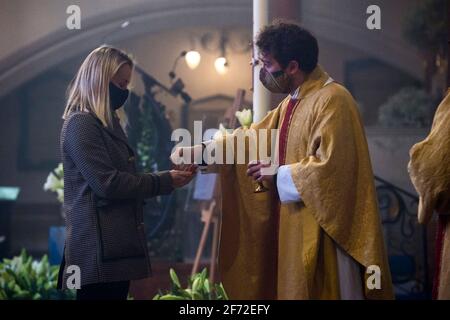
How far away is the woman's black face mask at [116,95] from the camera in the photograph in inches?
117

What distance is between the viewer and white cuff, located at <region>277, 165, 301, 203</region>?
2.78 m

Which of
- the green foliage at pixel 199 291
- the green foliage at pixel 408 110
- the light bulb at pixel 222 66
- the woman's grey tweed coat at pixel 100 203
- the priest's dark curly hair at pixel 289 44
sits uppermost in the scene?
the light bulb at pixel 222 66

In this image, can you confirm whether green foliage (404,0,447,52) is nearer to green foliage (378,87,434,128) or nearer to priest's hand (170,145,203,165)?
green foliage (378,87,434,128)

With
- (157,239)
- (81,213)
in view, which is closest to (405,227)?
(157,239)

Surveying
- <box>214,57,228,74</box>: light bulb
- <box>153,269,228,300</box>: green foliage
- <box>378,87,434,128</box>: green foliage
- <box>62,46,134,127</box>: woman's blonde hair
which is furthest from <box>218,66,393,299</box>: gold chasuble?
<box>214,57,228,74</box>: light bulb

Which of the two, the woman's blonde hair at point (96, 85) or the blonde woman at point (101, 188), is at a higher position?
the woman's blonde hair at point (96, 85)

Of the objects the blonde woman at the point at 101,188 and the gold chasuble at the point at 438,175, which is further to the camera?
the blonde woman at the point at 101,188

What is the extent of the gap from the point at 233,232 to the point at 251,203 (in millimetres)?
126

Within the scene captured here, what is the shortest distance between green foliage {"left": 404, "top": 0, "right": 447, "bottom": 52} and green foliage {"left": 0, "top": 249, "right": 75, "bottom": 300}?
2.56 meters

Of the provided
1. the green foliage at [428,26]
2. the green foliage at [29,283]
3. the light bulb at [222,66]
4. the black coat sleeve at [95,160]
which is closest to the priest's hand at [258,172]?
the black coat sleeve at [95,160]

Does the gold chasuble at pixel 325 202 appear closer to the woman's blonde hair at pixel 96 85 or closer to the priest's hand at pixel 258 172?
the priest's hand at pixel 258 172

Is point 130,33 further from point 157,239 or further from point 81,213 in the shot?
point 81,213

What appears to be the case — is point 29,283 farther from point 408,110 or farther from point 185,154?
point 408,110

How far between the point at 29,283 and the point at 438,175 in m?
2.46
